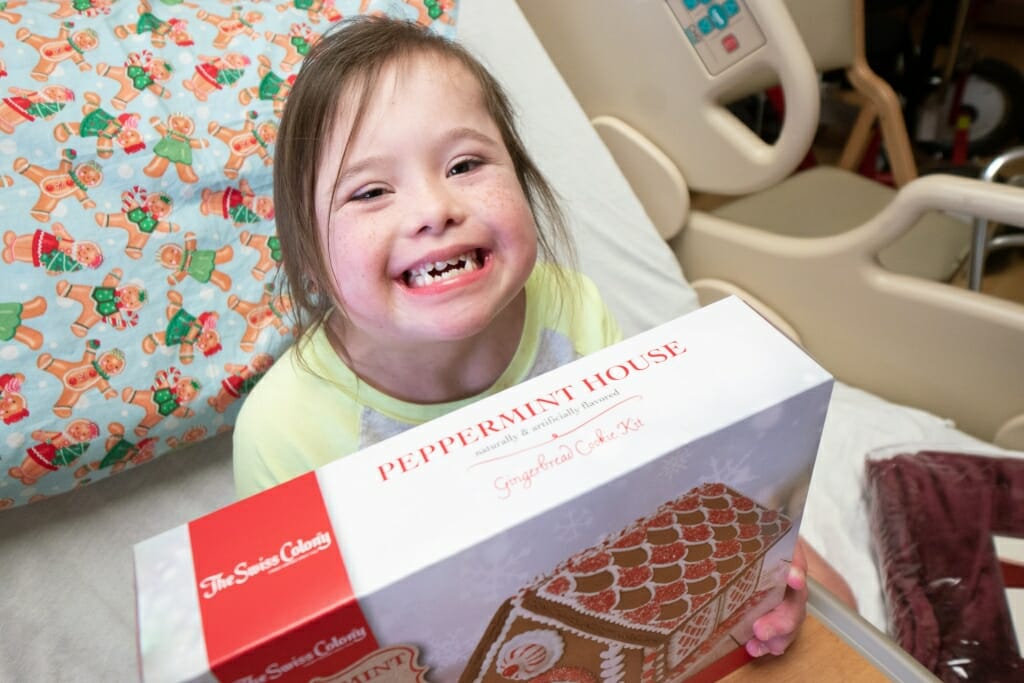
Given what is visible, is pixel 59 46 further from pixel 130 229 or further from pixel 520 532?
pixel 520 532

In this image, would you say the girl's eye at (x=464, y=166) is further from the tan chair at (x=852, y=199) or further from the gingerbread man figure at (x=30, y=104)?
the tan chair at (x=852, y=199)

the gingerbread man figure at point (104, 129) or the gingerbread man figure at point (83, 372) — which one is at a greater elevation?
the gingerbread man figure at point (104, 129)

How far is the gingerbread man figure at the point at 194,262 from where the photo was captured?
0.93m

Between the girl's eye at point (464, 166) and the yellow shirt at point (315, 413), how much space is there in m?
0.23

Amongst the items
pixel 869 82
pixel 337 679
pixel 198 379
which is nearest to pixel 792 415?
pixel 337 679

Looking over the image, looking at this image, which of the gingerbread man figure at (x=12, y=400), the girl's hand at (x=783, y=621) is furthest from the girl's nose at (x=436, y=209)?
the gingerbread man figure at (x=12, y=400)

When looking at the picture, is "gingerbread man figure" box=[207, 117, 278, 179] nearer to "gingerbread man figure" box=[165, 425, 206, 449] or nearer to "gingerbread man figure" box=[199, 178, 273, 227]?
"gingerbread man figure" box=[199, 178, 273, 227]

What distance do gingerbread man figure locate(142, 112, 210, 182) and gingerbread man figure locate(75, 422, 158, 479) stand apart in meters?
0.34

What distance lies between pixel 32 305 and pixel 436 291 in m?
0.58

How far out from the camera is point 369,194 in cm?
58

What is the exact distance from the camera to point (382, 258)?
0.57 meters

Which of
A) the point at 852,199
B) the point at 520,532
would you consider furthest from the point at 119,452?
the point at 852,199

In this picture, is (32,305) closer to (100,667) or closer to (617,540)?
(100,667)

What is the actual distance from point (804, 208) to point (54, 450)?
1.44 m
